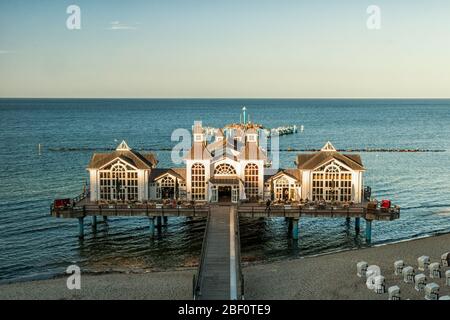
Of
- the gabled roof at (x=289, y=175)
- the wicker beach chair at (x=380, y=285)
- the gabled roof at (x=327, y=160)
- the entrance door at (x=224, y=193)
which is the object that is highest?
the gabled roof at (x=327, y=160)

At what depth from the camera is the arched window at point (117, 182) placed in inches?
2109

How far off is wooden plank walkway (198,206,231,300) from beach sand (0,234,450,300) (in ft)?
5.51

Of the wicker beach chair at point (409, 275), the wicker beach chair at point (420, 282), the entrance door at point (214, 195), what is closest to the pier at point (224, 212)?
the entrance door at point (214, 195)

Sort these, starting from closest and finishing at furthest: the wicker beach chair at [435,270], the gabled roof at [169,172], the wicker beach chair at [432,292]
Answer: the wicker beach chair at [432,292] → the wicker beach chair at [435,270] → the gabled roof at [169,172]

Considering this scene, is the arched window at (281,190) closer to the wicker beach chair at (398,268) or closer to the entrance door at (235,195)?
the entrance door at (235,195)

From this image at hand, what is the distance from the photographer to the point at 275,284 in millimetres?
38438

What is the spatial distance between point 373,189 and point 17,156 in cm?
6042

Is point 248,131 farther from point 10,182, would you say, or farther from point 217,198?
point 10,182

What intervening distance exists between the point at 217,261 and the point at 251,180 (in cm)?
1603

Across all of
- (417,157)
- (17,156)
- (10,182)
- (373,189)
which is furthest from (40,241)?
(417,157)

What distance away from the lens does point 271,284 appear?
38406 millimetres

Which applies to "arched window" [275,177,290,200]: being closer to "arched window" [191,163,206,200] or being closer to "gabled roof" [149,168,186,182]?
"arched window" [191,163,206,200]

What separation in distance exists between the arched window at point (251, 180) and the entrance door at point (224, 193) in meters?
1.60

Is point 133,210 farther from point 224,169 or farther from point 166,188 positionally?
point 224,169
